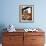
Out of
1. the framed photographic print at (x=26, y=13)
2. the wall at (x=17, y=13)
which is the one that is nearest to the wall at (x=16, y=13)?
the wall at (x=17, y=13)

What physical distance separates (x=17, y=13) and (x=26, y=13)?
1.00ft

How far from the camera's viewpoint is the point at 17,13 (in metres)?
4.49

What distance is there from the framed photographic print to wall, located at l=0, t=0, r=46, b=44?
101 mm

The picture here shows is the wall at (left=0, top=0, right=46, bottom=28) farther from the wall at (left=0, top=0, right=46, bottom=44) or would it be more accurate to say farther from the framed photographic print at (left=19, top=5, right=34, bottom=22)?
the framed photographic print at (left=19, top=5, right=34, bottom=22)

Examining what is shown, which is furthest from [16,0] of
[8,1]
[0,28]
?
[0,28]

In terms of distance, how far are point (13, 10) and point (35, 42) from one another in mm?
1316

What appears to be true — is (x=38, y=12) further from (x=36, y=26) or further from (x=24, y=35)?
(x=24, y=35)

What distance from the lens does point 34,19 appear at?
14.8ft

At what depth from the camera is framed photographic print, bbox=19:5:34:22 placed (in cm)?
448

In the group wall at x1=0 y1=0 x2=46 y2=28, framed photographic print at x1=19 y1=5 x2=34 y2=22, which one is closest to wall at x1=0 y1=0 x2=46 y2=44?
wall at x1=0 y1=0 x2=46 y2=28

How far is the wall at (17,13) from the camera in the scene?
4465 mm

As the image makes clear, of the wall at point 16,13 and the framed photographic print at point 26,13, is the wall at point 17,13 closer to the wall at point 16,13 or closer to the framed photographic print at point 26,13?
the wall at point 16,13

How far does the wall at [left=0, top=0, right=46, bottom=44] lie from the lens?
176 inches

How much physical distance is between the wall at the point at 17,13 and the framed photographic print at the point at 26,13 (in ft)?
0.33
